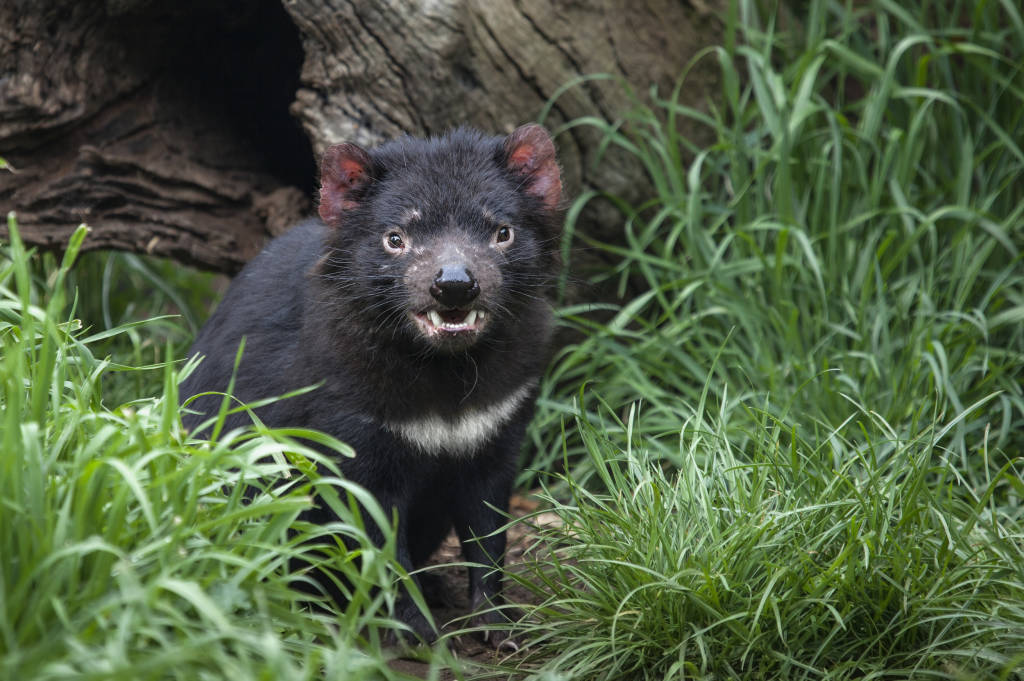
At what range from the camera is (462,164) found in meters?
2.94

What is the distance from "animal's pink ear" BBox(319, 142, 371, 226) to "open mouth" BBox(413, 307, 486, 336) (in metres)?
0.41

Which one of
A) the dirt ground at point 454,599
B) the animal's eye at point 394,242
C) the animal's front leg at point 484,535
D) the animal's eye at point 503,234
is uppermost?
the animal's eye at point 394,242

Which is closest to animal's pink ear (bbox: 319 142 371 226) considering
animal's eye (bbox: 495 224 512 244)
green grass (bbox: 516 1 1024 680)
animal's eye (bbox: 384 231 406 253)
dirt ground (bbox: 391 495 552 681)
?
animal's eye (bbox: 384 231 406 253)

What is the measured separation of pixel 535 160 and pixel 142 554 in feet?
5.29

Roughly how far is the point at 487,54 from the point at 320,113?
2.01 ft

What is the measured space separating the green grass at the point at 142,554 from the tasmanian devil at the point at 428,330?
62 cm

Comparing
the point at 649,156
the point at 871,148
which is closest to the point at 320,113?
the point at 649,156

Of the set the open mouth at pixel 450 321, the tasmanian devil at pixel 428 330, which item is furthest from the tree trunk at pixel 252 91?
the open mouth at pixel 450 321

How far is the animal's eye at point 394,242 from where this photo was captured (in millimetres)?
2855

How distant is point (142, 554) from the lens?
72.3 inches

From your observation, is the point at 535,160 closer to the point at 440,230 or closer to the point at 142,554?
the point at 440,230

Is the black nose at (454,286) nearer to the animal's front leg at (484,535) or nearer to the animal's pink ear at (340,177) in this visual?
the animal's pink ear at (340,177)

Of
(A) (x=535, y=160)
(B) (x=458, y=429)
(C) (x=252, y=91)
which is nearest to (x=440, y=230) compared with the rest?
(A) (x=535, y=160)

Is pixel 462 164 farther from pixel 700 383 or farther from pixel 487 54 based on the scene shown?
pixel 700 383
